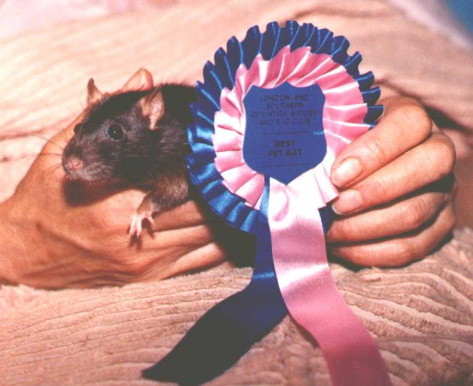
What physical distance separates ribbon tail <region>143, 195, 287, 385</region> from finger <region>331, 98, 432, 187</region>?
0.22m

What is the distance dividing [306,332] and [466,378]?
307 millimetres

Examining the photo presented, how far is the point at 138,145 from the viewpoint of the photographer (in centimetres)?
157

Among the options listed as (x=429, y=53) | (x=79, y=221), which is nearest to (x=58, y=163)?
(x=79, y=221)

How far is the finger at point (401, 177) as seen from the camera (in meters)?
1.35

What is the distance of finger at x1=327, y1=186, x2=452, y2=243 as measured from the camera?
1.43m

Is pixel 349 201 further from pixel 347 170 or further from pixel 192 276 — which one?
pixel 192 276

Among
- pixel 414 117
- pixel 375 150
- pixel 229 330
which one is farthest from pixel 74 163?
pixel 414 117

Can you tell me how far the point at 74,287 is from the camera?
1.63m

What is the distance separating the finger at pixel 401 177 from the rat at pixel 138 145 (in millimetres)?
450

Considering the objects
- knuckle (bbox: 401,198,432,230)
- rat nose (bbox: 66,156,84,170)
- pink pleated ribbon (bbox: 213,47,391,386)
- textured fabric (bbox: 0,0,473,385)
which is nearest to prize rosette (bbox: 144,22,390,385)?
pink pleated ribbon (bbox: 213,47,391,386)

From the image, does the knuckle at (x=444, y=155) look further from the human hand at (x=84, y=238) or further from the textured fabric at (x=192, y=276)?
the human hand at (x=84, y=238)

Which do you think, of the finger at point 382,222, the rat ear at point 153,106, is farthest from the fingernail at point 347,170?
the rat ear at point 153,106

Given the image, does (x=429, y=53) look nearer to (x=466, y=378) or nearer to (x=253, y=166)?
(x=253, y=166)

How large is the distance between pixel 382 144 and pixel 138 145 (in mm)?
667
